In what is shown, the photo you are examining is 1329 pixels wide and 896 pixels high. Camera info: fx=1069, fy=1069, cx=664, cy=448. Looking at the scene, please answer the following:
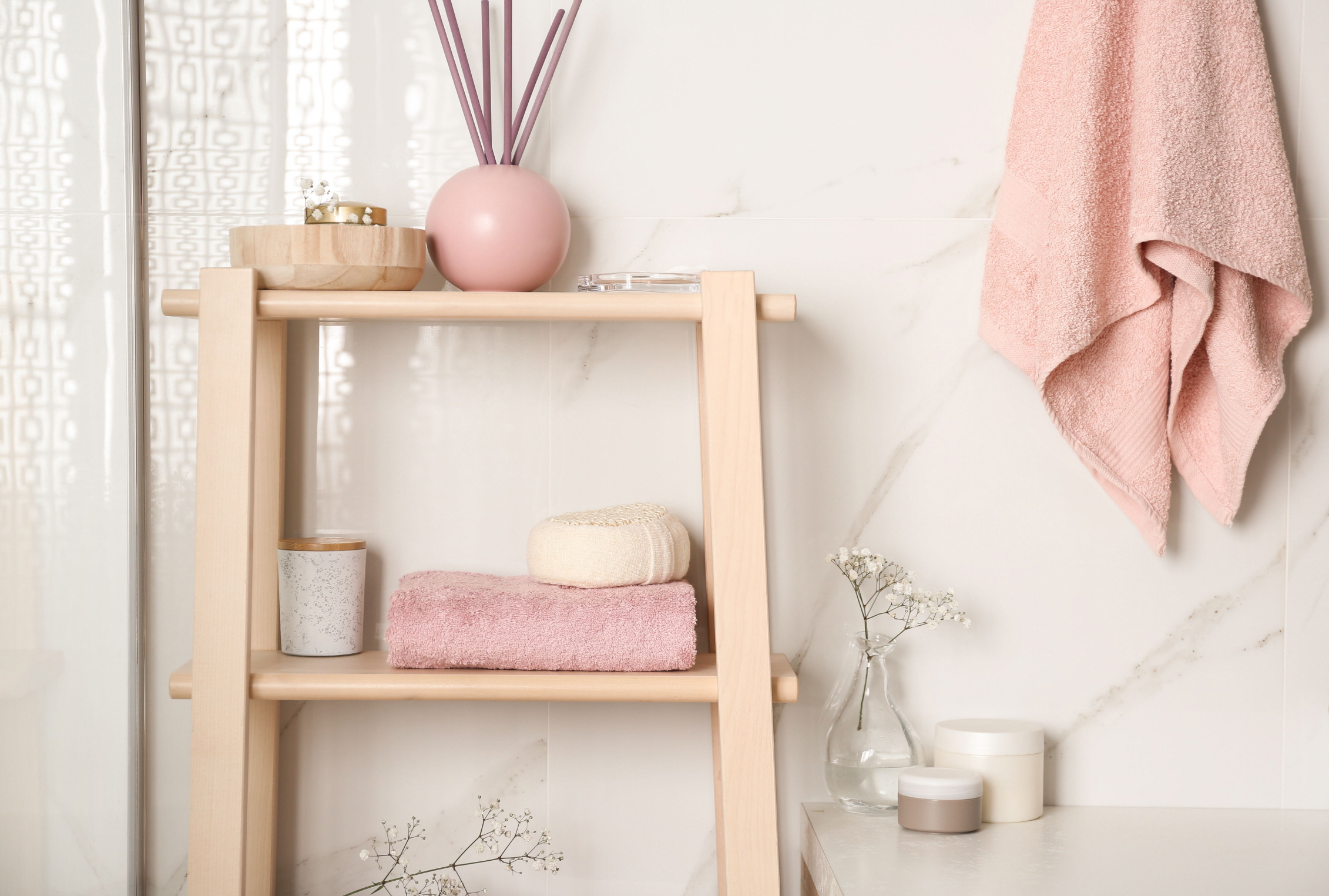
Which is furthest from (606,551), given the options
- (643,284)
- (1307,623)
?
(1307,623)

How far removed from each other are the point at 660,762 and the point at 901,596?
290 millimetres

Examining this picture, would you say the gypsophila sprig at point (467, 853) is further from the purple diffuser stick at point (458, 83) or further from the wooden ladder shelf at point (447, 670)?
the purple diffuser stick at point (458, 83)

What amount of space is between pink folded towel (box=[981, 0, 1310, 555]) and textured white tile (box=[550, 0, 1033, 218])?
0.06 meters

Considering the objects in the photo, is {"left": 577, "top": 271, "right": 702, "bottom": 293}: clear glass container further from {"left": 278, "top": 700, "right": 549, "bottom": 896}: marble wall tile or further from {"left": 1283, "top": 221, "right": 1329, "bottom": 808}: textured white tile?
{"left": 1283, "top": 221, "right": 1329, "bottom": 808}: textured white tile

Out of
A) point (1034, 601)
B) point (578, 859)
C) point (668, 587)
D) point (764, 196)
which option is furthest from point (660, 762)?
point (764, 196)

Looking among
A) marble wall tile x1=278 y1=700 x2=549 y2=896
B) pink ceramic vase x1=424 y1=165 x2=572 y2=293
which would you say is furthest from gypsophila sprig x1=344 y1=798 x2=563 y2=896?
pink ceramic vase x1=424 y1=165 x2=572 y2=293

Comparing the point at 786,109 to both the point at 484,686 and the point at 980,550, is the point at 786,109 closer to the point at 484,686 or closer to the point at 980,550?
the point at 980,550

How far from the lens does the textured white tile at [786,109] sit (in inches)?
41.8

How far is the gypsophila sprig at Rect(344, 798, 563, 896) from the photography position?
105 cm

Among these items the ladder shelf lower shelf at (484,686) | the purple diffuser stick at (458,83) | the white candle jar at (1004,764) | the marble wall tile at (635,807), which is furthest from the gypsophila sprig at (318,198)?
the white candle jar at (1004,764)

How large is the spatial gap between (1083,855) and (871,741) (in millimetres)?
204

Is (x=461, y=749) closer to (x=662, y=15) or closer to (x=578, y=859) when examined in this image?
(x=578, y=859)

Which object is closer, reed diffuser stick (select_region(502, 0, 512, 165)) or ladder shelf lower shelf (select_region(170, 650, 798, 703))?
ladder shelf lower shelf (select_region(170, 650, 798, 703))

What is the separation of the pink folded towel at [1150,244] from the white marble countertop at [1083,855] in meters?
0.28
